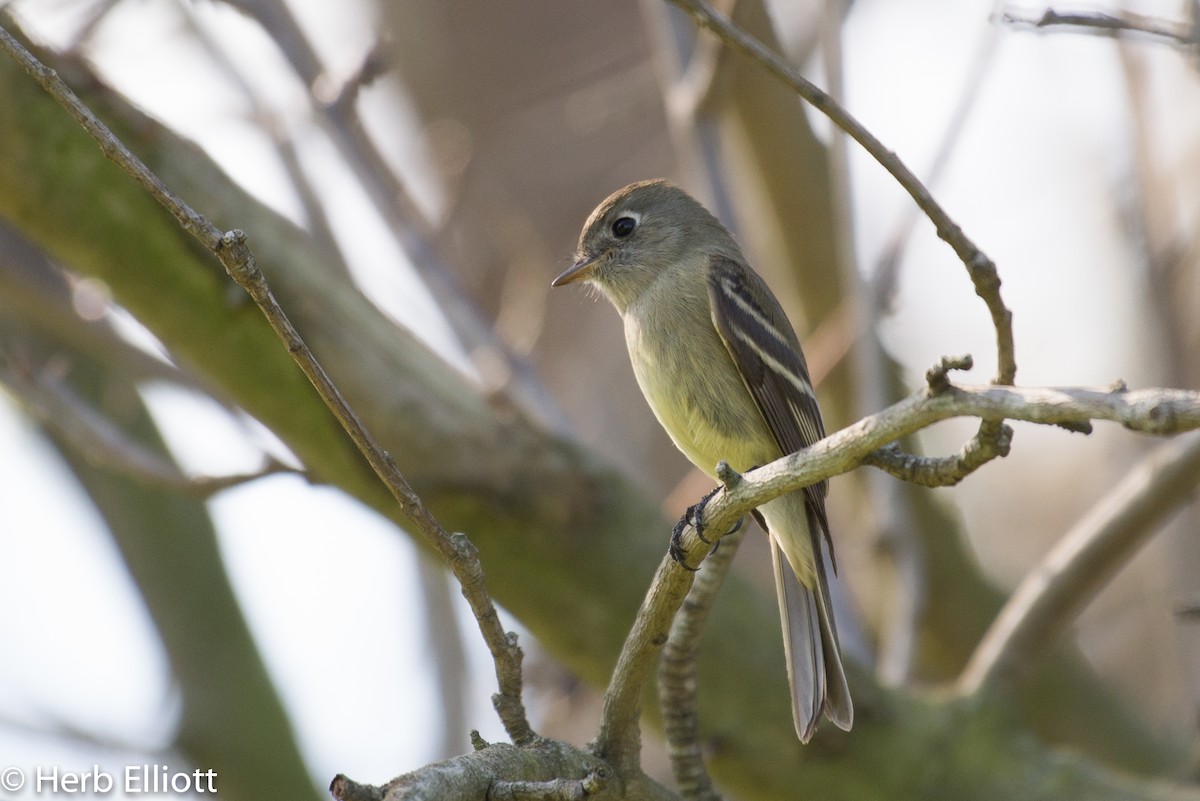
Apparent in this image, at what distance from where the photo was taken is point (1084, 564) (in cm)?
483

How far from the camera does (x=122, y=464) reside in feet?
14.9

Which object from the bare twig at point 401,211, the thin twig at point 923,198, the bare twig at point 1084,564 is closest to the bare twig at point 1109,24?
the thin twig at point 923,198

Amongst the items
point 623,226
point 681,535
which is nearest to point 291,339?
point 681,535

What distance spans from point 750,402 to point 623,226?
3.99ft

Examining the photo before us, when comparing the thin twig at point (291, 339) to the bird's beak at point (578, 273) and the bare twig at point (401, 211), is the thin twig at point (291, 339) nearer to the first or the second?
the bare twig at point (401, 211)

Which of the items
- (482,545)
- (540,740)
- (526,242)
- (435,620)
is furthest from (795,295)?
(540,740)

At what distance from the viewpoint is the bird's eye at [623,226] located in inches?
203

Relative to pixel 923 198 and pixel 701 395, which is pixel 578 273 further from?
pixel 923 198

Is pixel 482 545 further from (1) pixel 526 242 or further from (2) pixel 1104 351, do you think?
(2) pixel 1104 351

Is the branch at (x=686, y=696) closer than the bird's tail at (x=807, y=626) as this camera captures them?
Yes

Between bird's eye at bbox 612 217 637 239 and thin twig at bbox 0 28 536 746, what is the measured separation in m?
2.63

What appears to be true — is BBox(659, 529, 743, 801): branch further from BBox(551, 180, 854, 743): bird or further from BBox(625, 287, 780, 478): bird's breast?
BBox(625, 287, 780, 478): bird's breast

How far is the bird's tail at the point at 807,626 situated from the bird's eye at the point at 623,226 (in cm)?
150

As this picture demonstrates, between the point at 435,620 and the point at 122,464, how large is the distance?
9.47 ft
